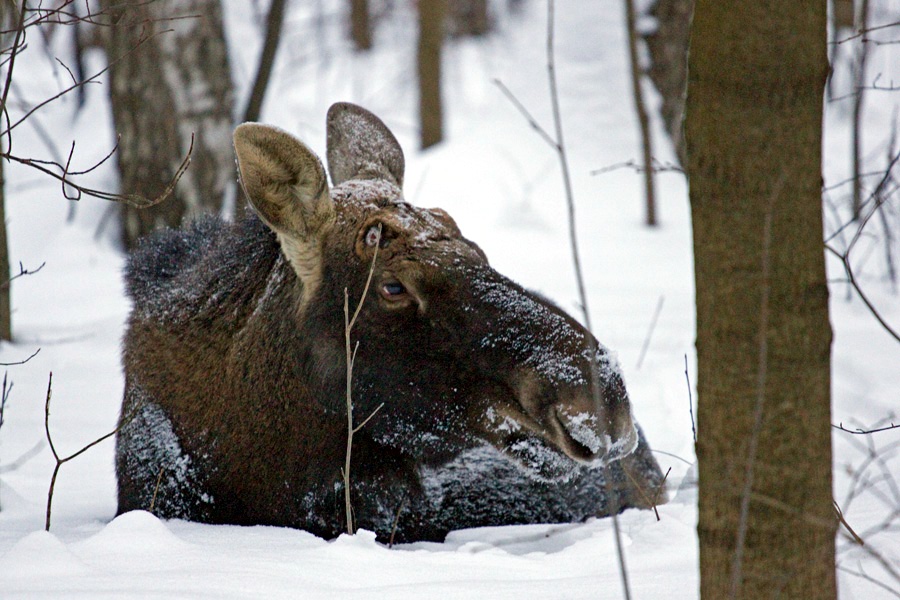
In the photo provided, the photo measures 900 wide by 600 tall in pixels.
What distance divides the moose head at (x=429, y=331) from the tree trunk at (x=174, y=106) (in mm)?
4474

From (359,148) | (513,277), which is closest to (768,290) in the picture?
(359,148)

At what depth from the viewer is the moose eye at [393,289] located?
325 cm

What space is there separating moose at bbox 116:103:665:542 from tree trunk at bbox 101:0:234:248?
13.1 ft

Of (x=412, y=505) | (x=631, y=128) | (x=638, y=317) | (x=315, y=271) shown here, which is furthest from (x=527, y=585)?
(x=631, y=128)

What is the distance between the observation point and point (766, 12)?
1898mm

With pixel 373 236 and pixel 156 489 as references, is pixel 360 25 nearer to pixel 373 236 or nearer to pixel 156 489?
pixel 373 236

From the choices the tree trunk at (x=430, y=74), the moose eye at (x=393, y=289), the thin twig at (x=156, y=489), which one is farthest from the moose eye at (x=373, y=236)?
the tree trunk at (x=430, y=74)

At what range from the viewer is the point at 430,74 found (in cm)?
1340

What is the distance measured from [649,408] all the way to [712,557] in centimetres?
374

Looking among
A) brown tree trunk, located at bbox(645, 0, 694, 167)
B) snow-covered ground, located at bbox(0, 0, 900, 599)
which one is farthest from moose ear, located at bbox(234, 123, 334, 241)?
brown tree trunk, located at bbox(645, 0, 694, 167)

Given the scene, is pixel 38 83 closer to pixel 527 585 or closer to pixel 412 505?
pixel 412 505

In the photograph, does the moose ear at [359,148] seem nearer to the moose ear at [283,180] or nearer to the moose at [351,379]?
the moose at [351,379]

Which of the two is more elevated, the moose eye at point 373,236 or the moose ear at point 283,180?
the moose ear at point 283,180

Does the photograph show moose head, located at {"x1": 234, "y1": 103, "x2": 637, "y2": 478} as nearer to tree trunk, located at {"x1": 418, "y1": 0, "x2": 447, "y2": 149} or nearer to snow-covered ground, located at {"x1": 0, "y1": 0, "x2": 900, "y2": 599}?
snow-covered ground, located at {"x1": 0, "y1": 0, "x2": 900, "y2": 599}
